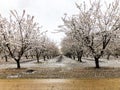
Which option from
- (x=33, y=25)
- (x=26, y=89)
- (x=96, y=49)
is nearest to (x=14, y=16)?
(x=33, y=25)

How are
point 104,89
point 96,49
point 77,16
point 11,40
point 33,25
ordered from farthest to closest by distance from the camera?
point 33,25
point 11,40
point 77,16
point 96,49
point 104,89

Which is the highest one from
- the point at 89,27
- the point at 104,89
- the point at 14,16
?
the point at 14,16

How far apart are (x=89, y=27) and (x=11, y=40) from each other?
12.0m

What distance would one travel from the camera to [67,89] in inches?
717

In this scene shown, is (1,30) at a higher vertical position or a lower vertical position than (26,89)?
higher

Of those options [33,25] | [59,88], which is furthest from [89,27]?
[59,88]

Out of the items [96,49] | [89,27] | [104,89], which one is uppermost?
[89,27]

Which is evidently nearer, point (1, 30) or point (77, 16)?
point (77, 16)

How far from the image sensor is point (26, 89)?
724 inches

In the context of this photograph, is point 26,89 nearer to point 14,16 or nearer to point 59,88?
point 59,88

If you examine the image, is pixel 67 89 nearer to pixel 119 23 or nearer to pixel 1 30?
pixel 119 23

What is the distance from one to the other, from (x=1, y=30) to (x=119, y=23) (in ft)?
56.9

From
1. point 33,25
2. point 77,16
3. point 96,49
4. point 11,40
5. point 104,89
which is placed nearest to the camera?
point 104,89

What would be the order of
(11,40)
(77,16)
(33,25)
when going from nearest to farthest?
(77,16), (11,40), (33,25)
